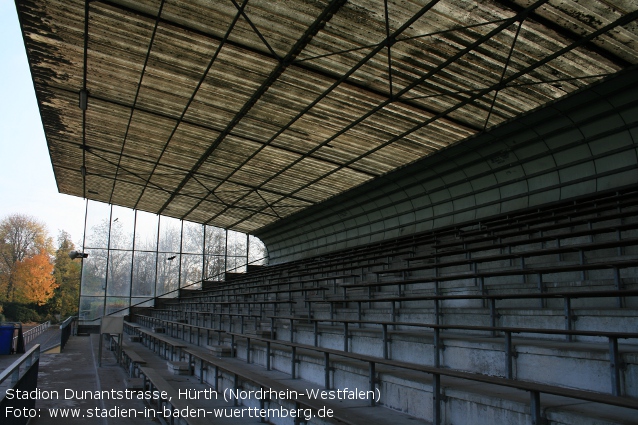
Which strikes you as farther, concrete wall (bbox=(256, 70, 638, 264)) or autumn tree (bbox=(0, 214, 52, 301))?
autumn tree (bbox=(0, 214, 52, 301))

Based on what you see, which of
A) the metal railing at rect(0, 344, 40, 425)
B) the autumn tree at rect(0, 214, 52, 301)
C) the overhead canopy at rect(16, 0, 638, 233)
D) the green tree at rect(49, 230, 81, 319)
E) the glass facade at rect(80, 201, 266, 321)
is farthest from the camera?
the green tree at rect(49, 230, 81, 319)

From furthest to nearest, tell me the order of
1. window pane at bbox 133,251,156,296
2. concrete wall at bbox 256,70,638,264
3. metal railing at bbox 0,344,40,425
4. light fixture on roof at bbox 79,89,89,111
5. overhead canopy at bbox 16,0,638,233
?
1. window pane at bbox 133,251,156,296
2. light fixture on roof at bbox 79,89,89,111
3. concrete wall at bbox 256,70,638,264
4. overhead canopy at bbox 16,0,638,233
5. metal railing at bbox 0,344,40,425

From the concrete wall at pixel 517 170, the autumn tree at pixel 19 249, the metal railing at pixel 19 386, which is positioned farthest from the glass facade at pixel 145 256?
the metal railing at pixel 19 386

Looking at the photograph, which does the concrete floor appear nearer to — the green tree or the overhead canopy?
the overhead canopy

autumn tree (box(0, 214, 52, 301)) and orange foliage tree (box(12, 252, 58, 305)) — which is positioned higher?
autumn tree (box(0, 214, 52, 301))

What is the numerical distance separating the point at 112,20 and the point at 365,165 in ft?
24.8

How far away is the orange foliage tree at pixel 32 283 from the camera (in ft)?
121

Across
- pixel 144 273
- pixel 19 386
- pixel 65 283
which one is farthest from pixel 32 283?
pixel 19 386

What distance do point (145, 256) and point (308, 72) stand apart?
59.8 feet

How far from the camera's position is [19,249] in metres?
41.8

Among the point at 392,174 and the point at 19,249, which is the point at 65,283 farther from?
the point at 392,174

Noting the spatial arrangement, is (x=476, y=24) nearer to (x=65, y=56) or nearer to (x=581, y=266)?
(x=581, y=266)

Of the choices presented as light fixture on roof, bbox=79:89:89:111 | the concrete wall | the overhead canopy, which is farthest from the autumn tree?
the concrete wall

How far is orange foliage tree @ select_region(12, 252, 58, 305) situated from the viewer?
121 feet
